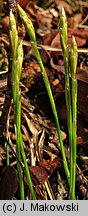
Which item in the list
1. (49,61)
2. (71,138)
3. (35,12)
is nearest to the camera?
(71,138)

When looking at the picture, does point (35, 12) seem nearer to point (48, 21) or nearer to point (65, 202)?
point (48, 21)

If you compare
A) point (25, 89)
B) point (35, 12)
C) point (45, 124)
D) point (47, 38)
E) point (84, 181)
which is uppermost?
point (35, 12)

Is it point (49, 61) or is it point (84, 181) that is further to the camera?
point (49, 61)

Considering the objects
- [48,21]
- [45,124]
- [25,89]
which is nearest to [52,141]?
[45,124]

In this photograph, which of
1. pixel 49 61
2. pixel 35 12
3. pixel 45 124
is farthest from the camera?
pixel 35 12


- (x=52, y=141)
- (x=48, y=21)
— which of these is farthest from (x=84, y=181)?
(x=48, y=21)

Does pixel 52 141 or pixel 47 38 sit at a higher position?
pixel 47 38

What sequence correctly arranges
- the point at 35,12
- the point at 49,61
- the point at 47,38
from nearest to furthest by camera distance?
the point at 49,61
the point at 47,38
the point at 35,12

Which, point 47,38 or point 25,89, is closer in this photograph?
point 25,89

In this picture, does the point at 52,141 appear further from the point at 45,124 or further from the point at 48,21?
the point at 48,21
